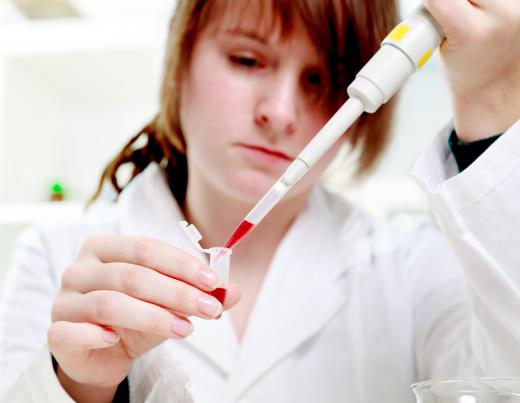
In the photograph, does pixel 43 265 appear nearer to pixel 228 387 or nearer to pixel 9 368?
pixel 9 368

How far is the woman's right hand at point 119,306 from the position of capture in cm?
42

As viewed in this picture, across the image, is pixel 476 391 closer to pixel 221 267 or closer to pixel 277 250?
pixel 221 267

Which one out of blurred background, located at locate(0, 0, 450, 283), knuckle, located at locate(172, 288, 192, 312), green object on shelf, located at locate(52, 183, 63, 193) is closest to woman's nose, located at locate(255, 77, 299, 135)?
knuckle, located at locate(172, 288, 192, 312)

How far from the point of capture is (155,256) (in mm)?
437

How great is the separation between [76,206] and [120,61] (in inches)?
14.2

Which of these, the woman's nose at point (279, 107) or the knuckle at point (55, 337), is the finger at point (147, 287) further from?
the woman's nose at point (279, 107)

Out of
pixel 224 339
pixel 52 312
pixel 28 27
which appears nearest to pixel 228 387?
pixel 224 339

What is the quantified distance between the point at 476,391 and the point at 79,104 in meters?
1.40

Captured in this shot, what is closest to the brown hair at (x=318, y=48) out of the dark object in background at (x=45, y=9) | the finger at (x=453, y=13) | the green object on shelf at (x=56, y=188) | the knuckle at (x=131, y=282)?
the finger at (x=453, y=13)

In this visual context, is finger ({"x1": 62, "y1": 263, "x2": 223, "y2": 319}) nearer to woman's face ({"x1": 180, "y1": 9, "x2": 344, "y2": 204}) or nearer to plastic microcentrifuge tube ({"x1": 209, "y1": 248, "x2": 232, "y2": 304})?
plastic microcentrifuge tube ({"x1": 209, "y1": 248, "x2": 232, "y2": 304})

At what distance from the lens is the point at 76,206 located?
136 centimetres

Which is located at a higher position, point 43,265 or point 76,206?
point 43,265

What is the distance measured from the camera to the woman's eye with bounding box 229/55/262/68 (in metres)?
0.65

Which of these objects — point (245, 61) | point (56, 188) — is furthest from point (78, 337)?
point (56, 188)
